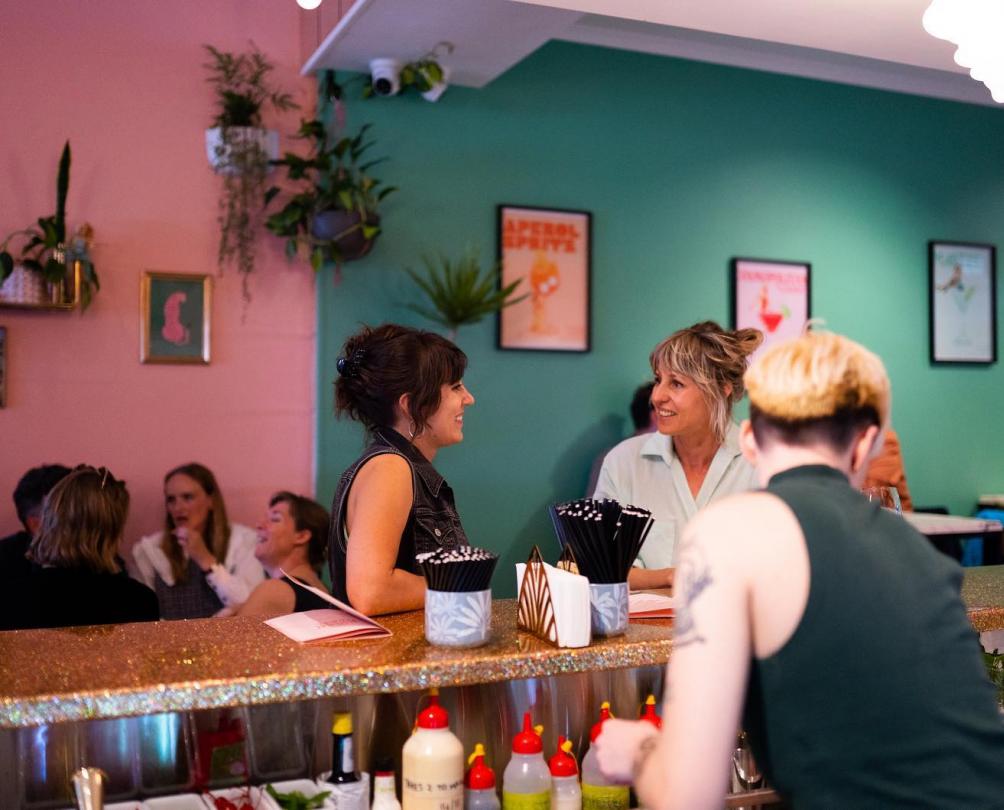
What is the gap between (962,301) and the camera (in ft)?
20.8

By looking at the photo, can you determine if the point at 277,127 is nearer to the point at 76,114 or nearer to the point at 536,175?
the point at 76,114

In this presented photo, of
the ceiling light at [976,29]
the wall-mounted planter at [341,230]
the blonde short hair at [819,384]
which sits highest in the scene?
the ceiling light at [976,29]

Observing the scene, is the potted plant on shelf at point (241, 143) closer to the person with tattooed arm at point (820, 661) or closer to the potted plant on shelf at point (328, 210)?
the potted plant on shelf at point (328, 210)

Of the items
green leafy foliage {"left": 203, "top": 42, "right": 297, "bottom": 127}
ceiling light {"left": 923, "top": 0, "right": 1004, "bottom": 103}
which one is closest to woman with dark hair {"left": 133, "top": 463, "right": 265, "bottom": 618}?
green leafy foliage {"left": 203, "top": 42, "right": 297, "bottom": 127}

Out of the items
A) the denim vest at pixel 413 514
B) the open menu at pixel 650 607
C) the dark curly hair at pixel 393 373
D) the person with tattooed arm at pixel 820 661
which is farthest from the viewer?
the dark curly hair at pixel 393 373

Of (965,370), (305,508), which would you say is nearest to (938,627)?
(305,508)

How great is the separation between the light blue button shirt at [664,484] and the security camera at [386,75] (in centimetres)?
224

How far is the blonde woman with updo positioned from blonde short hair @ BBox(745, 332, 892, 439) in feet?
4.91

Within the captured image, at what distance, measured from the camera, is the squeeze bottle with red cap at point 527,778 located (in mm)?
1928

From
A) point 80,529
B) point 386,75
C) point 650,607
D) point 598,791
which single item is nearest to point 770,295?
point 386,75

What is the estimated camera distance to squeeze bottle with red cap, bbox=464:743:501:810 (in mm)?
1913

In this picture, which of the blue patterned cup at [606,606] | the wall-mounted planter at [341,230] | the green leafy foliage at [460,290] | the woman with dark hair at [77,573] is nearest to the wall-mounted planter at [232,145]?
the wall-mounted planter at [341,230]

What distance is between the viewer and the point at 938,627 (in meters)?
Result: 1.30

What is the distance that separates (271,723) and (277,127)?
3.36m
